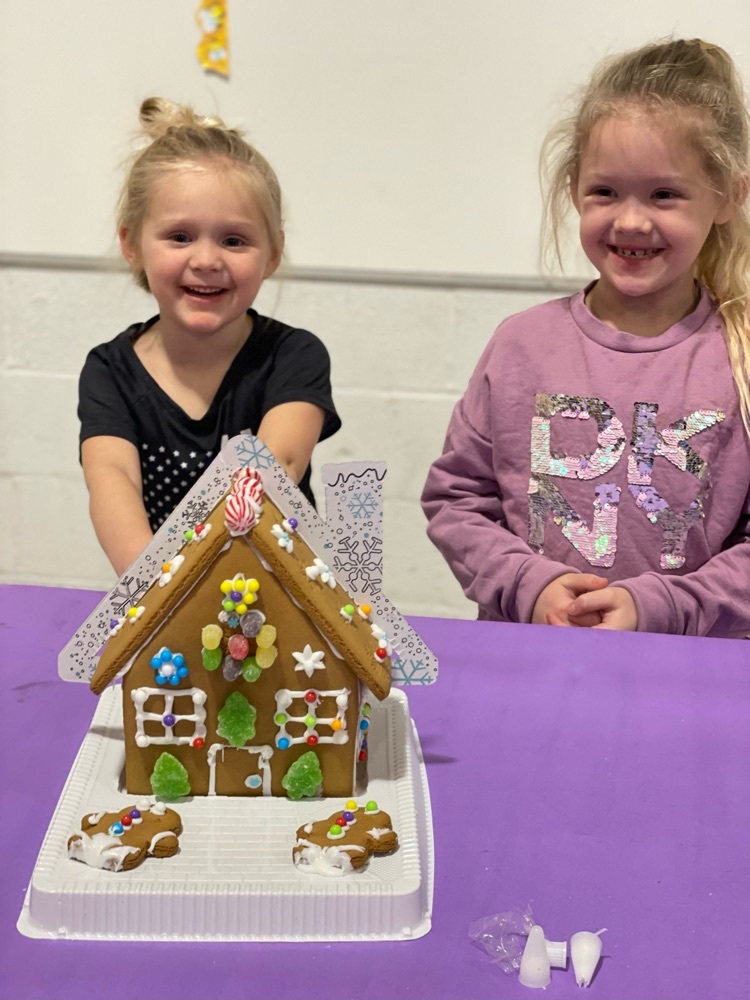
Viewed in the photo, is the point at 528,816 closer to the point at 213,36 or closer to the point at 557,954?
the point at 557,954

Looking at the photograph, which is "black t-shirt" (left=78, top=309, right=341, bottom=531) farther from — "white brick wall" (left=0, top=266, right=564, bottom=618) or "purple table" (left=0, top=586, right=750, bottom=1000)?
"white brick wall" (left=0, top=266, right=564, bottom=618)

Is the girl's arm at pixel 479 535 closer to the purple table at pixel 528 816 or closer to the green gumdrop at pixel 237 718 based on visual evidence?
the purple table at pixel 528 816

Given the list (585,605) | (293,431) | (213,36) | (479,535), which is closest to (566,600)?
(585,605)

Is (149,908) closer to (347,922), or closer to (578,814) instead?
(347,922)

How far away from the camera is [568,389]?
1329mm

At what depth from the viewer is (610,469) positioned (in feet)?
4.27

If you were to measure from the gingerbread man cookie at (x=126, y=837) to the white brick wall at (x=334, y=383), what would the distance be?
1603mm

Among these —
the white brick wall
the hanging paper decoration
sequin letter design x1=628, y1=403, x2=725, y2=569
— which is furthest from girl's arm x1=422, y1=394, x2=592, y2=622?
the hanging paper decoration

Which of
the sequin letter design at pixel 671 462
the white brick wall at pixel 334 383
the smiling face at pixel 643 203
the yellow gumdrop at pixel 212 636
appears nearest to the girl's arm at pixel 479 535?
the sequin letter design at pixel 671 462

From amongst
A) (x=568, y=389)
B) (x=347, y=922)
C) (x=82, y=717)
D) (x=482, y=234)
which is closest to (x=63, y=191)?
(x=482, y=234)

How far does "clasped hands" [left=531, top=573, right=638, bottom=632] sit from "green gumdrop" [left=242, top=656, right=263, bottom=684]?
0.53 metres

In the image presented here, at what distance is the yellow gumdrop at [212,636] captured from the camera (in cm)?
72

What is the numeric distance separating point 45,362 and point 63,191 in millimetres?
359

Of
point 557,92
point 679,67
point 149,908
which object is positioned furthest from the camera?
point 557,92
